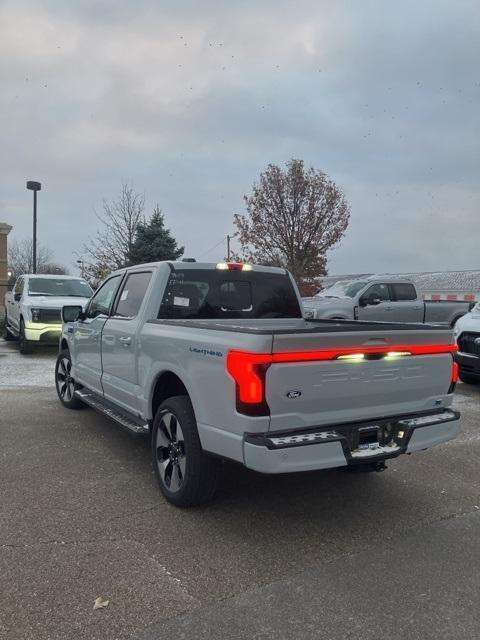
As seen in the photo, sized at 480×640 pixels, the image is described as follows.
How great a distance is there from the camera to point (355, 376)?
138 inches

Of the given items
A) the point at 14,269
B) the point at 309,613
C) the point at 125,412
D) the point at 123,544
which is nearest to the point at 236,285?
the point at 125,412

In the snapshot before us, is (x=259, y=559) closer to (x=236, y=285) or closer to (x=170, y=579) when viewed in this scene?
(x=170, y=579)

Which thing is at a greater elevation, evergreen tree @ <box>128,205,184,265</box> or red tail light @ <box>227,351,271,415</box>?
evergreen tree @ <box>128,205,184,265</box>

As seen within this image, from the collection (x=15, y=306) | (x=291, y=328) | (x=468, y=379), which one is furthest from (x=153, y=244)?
(x=291, y=328)

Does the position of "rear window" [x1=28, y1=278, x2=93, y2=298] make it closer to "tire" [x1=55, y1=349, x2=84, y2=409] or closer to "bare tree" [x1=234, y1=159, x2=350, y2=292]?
"tire" [x1=55, y1=349, x2=84, y2=409]

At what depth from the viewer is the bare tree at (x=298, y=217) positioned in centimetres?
2947

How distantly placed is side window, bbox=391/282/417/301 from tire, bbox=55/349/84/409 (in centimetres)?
982

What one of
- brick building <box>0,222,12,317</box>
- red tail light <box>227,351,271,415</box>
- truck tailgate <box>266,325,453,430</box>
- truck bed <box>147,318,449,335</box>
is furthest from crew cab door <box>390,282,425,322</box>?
brick building <box>0,222,12,317</box>

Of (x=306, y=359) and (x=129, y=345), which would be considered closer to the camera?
(x=306, y=359)

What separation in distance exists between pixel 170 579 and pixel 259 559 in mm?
566

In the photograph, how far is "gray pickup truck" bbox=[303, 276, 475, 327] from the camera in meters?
13.6

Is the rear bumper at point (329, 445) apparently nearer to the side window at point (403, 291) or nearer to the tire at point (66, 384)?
the tire at point (66, 384)

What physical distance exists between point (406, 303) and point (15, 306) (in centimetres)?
1011

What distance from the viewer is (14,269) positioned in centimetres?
6712
